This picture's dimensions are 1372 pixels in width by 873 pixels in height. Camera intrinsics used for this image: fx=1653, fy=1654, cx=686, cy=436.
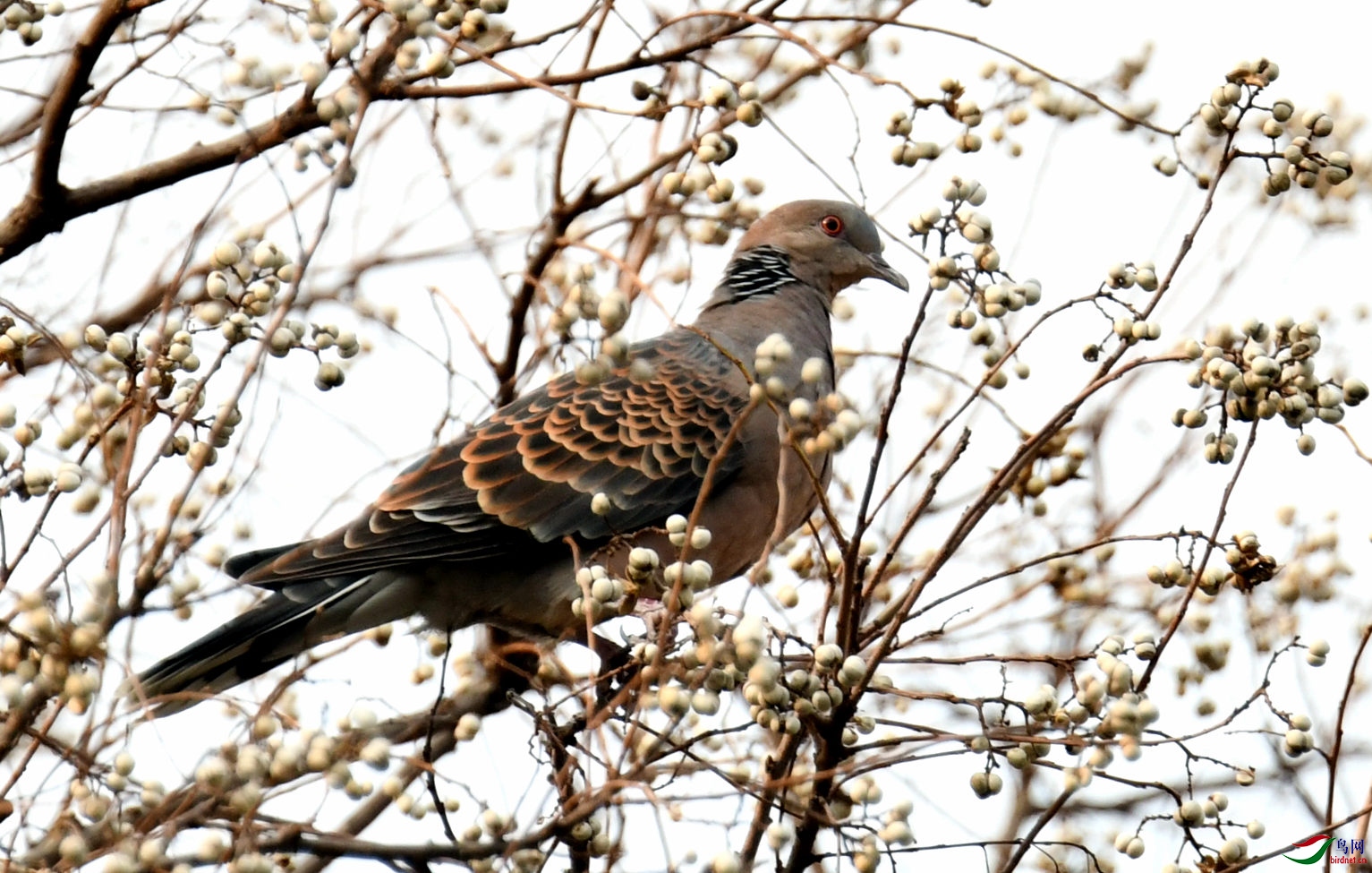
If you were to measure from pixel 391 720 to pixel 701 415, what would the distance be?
1.97 metres

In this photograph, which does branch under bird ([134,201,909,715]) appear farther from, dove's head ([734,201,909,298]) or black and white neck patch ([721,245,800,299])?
dove's head ([734,201,909,298])

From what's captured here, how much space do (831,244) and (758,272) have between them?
0.94ft

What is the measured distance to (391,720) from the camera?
3252 mm

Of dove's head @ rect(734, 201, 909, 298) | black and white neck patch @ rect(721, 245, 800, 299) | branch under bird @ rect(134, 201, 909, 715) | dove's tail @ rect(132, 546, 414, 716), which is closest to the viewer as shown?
dove's tail @ rect(132, 546, 414, 716)

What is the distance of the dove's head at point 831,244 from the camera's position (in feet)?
18.6

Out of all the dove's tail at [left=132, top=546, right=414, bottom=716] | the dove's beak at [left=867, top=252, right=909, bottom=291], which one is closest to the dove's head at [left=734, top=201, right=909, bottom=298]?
the dove's beak at [left=867, top=252, right=909, bottom=291]

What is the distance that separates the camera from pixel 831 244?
18.6 feet

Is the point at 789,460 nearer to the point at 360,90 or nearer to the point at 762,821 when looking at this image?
the point at 762,821

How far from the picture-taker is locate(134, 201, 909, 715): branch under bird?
417 cm

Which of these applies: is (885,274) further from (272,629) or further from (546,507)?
(272,629)

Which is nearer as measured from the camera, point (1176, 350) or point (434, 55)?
point (1176, 350)

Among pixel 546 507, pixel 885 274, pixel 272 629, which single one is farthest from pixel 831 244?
pixel 272 629

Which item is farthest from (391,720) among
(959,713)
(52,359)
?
(959,713)

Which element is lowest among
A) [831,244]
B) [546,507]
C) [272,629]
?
[272,629]
